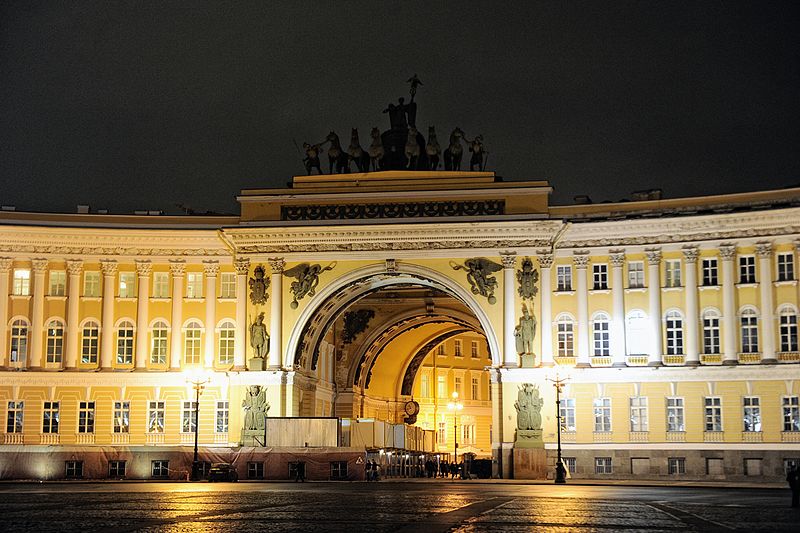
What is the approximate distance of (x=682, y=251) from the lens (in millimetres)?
61625

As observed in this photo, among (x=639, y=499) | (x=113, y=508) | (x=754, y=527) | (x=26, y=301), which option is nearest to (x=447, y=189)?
(x=26, y=301)

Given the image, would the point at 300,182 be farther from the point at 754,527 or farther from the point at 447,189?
the point at 754,527

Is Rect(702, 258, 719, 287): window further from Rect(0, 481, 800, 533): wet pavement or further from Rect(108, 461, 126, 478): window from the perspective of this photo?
Rect(108, 461, 126, 478): window

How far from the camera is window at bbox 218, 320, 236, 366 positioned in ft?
215

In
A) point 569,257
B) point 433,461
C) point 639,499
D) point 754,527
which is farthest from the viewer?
point 433,461

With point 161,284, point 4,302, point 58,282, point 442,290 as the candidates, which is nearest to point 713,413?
point 442,290

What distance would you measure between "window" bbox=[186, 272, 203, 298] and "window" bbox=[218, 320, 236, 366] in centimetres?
225

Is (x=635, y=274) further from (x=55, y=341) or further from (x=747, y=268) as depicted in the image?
(x=55, y=341)

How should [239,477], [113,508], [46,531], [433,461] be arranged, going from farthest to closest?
1. [433,461]
2. [239,477]
3. [113,508]
4. [46,531]

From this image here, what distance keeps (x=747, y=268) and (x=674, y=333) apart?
4774 mm

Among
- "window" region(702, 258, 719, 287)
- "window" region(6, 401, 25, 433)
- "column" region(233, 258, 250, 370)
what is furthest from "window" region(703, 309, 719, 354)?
"window" region(6, 401, 25, 433)

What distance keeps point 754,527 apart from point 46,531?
1393 centimetres

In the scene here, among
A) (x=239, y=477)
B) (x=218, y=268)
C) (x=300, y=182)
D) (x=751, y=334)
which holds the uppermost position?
(x=300, y=182)

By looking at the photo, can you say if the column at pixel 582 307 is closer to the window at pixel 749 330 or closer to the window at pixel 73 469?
the window at pixel 749 330
